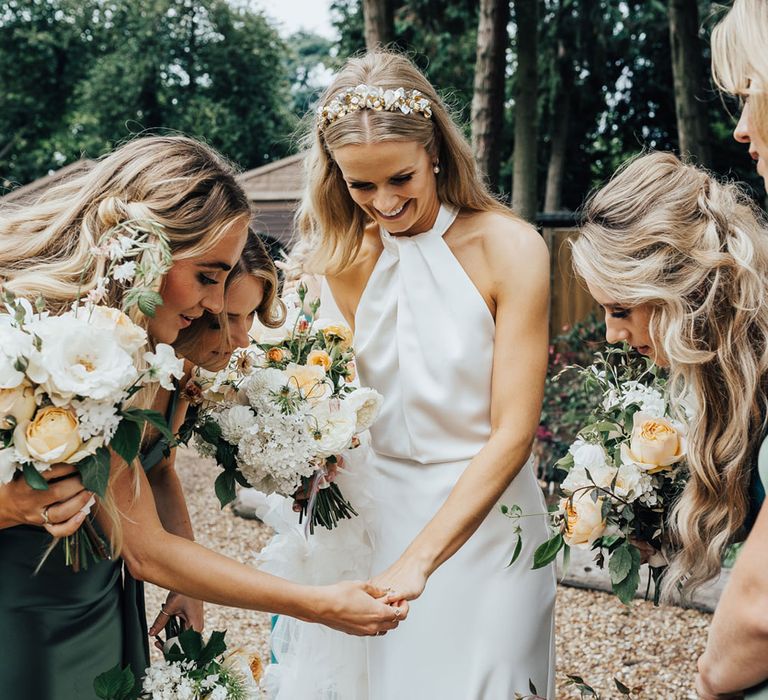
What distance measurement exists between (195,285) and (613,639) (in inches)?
152

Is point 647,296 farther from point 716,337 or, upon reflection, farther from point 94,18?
point 94,18

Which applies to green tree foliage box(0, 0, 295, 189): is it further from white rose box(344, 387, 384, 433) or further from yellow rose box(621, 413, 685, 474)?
yellow rose box(621, 413, 685, 474)

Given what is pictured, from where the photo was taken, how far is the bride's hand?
2498mm

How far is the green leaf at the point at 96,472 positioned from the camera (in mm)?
1796

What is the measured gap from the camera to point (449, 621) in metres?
2.76

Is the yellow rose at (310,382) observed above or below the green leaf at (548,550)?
above

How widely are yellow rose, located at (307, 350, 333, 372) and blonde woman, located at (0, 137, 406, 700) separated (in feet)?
1.39

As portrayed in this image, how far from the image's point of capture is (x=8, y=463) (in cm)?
177

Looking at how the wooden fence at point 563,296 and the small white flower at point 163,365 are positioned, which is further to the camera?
the wooden fence at point 563,296

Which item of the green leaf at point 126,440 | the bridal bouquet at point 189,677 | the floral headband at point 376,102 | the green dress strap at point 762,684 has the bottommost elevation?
the bridal bouquet at point 189,677

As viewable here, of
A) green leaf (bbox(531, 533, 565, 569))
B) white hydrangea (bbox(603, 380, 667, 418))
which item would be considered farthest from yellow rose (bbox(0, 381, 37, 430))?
white hydrangea (bbox(603, 380, 667, 418))

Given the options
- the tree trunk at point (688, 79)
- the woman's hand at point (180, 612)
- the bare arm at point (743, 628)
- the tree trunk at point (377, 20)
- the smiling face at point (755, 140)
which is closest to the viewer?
the bare arm at point (743, 628)

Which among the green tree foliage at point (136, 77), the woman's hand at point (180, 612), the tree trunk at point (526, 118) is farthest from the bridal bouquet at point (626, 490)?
the green tree foliage at point (136, 77)

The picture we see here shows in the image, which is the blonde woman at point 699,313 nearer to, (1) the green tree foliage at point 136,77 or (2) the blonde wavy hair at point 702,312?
(2) the blonde wavy hair at point 702,312
